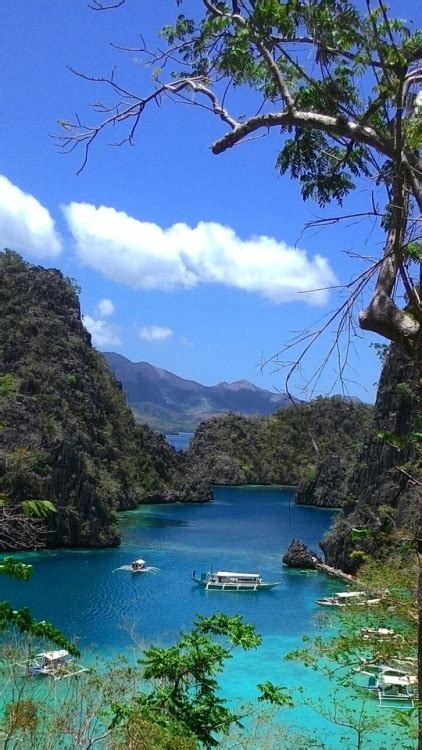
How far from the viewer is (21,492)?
3156 cm

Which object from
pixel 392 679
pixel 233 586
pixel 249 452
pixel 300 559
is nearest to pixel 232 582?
pixel 233 586

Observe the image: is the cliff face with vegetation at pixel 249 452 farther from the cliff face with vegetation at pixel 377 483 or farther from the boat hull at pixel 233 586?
the boat hull at pixel 233 586

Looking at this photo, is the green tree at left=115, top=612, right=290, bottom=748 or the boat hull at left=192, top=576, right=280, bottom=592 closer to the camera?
the green tree at left=115, top=612, right=290, bottom=748

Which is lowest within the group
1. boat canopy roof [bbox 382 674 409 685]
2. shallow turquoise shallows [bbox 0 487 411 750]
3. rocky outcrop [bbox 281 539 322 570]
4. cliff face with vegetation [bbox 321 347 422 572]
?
shallow turquoise shallows [bbox 0 487 411 750]

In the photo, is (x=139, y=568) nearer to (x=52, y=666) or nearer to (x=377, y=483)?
(x=377, y=483)

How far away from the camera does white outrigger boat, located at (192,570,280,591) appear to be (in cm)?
2407

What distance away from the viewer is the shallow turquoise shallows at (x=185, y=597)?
15570mm

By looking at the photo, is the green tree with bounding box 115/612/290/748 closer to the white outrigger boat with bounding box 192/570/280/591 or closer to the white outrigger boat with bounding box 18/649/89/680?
the white outrigger boat with bounding box 18/649/89/680

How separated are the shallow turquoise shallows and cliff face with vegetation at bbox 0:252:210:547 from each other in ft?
8.36

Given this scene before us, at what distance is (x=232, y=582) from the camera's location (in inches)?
965

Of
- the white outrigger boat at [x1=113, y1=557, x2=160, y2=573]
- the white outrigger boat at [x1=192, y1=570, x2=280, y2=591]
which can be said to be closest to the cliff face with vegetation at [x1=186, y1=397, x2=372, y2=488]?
the white outrigger boat at [x1=113, y1=557, x2=160, y2=573]

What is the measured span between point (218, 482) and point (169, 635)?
5024 cm

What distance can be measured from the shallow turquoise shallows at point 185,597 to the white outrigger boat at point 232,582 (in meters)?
0.36

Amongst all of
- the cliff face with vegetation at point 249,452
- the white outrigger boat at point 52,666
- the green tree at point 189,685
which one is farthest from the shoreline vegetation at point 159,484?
the white outrigger boat at point 52,666
